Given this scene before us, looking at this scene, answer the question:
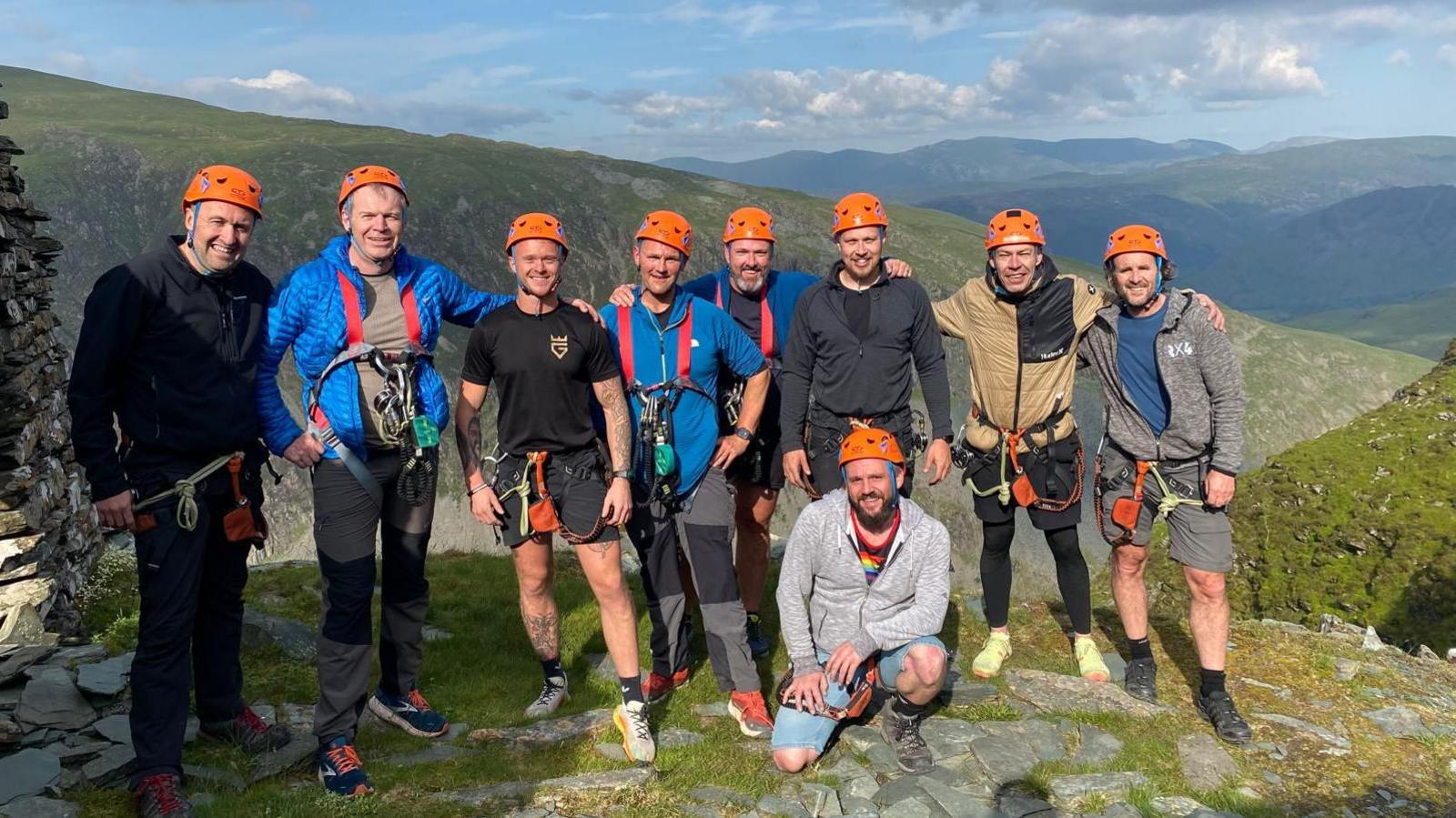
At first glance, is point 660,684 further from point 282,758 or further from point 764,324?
point 764,324

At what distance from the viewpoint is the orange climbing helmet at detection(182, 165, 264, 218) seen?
6.62 meters

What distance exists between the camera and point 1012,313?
29.5 ft

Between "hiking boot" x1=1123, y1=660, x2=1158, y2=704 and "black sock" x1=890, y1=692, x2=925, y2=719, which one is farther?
"hiking boot" x1=1123, y1=660, x2=1158, y2=704

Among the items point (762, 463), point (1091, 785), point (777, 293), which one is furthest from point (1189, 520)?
point (777, 293)

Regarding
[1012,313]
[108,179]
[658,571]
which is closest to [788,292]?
[1012,313]

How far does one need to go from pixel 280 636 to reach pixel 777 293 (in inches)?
298

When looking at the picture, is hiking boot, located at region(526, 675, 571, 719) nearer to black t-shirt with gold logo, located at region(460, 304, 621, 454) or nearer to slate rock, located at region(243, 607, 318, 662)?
black t-shirt with gold logo, located at region(460, 304, 621, 454)

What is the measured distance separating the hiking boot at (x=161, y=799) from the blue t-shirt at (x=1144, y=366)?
349 inches

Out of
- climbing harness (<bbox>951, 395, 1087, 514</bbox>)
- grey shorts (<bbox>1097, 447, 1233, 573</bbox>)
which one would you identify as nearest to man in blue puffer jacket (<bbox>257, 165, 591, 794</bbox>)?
climbing harness (<bbox>951, 395, 1087, 514</bbox>)

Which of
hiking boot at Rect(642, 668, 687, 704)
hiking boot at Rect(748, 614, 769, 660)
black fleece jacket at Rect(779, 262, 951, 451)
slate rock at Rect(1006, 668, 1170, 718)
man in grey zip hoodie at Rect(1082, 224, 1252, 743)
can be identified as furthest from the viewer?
hiking boot at Rect(748, 614, 769, 660)

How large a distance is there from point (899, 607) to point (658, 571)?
7.76 ft

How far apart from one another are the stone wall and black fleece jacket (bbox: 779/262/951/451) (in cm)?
902

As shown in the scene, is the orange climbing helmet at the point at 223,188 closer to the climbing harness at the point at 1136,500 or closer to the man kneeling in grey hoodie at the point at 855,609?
the man kneeling in grey hoodie at the point at 855,609

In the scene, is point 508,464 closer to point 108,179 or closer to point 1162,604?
point 1162,604
